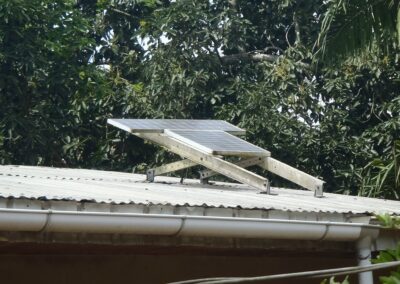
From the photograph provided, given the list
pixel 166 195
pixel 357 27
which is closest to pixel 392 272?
pixel 166 195

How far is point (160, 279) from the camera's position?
21.4ft

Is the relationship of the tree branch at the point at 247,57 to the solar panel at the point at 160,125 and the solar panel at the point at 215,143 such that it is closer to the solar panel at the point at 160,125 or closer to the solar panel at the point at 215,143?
the solar panel at the point at 160,125

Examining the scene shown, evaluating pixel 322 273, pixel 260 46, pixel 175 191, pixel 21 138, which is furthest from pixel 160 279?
pixel 260 46

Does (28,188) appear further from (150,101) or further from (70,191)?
(150,101)

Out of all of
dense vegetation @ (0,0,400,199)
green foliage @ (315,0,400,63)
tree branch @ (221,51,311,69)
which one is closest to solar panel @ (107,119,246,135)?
green foliage @ (315,0,400,63)

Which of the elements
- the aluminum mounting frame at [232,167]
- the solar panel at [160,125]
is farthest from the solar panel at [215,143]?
the solar panel at [160,125]

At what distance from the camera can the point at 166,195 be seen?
7.06 metres

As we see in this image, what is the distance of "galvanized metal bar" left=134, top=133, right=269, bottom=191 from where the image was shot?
8.50 meters

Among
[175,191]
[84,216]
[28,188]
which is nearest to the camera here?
[84,216]

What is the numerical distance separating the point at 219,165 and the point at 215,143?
14.0 inches

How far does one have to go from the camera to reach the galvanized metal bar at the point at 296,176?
8.72 meters

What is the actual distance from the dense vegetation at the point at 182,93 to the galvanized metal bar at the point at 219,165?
716 cm

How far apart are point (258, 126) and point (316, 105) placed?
3.83 feet

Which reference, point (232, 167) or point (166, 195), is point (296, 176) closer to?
point (232, 167)
